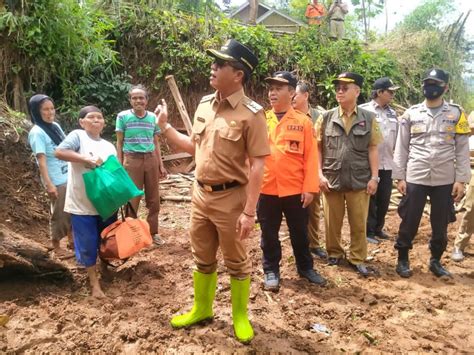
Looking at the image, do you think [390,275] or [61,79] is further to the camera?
[61,79]

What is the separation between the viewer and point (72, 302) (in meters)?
3.20

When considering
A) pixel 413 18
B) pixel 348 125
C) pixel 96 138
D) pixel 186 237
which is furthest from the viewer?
pixel 413 18

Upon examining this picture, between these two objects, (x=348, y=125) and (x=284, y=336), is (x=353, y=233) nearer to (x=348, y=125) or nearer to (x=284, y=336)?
(x=348, y=125)

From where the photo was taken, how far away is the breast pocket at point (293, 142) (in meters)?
3.66

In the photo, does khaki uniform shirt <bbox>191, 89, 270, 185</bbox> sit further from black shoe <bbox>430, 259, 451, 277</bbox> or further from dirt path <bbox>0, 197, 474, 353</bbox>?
black shoe <bbox>430, 259, 451, 277</bbox>

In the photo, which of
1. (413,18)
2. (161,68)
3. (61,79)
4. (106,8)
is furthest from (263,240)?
(413,18)

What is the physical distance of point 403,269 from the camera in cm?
423

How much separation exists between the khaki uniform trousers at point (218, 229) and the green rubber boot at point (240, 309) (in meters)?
0.07

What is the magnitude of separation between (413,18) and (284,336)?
1504 inches

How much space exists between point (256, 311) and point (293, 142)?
5.36 ft

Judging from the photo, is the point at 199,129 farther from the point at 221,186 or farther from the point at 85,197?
the point at 85,197

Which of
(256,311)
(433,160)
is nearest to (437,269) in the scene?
(433,160)

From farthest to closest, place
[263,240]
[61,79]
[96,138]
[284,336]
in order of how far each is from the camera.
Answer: [61,79] < [263,240] < [96,138] < [284,336]

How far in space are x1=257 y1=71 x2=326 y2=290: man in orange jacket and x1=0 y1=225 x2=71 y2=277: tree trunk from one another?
2.01m
